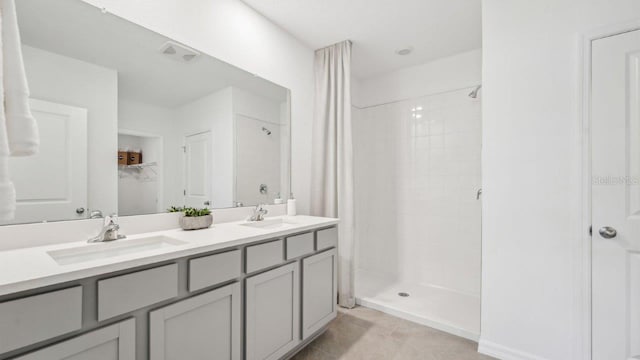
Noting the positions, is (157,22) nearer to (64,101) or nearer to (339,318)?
(64,101)

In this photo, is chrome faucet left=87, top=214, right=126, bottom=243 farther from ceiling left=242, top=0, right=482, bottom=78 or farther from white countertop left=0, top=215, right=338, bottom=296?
ceiling left=242, top=0, right=482, bottom=78

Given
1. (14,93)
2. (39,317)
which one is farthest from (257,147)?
(39,317)

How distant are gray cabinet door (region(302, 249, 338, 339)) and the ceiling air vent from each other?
1.55m

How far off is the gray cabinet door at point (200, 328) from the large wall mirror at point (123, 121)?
0.70 metres

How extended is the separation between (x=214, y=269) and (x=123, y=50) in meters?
1.30

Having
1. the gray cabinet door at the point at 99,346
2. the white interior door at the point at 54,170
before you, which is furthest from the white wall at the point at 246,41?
the gray cabinet door at the point at 99,346

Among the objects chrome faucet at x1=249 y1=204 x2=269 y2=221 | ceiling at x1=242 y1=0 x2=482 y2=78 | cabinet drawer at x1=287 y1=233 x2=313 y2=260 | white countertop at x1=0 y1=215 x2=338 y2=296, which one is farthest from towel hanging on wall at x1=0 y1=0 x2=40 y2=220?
ceiling at x1=242 y1=0 x2=482 y2=78

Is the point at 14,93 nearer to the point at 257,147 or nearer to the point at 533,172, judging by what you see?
the point at 257,147

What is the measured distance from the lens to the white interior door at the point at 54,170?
1.20 metres

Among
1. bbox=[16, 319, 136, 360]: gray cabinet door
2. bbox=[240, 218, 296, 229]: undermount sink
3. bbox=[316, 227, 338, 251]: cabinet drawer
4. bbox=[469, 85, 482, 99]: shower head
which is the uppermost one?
bbox=[469, 85, 482, 99]: shower head

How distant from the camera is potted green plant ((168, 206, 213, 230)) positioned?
1.64 m

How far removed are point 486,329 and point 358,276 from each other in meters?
1.71

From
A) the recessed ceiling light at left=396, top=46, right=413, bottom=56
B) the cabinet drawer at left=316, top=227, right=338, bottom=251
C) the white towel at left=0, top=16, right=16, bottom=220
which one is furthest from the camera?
the recessed ceiling light at left=396, top=46, right=413, bottom=56

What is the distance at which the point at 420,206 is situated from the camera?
10.5 feet
